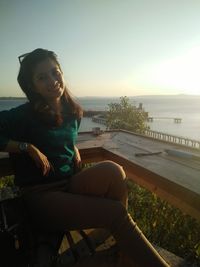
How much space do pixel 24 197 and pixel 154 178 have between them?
38.8 inches

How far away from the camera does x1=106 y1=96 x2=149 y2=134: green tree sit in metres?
18.5

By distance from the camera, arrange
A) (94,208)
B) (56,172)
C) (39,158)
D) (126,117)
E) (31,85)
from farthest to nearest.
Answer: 1. (126,117)
2. (31,85)
3. (56,172)
4. (39,158)
5. (94,208)

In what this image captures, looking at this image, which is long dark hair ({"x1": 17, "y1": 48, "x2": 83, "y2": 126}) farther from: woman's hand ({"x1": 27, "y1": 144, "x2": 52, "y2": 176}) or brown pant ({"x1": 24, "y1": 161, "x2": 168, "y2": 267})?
brown pant ({"x1": 24, "y1": 161, "x2": 168, "y2": 267})

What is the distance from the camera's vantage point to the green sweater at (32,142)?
1783 mm

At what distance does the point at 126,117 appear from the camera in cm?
1884

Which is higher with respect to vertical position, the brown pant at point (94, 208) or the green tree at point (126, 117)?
the brown pant at point (94, 208)

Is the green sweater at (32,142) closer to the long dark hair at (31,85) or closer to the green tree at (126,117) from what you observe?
the long dark hair at (31,85)

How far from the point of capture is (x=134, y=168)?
225cm

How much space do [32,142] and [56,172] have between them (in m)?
0.30

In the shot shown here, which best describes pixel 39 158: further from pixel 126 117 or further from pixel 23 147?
pixel 126 117

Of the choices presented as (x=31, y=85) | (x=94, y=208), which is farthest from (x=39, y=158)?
(x=31, y=85)

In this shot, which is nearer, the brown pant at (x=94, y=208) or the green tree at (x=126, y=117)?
the brown pant at (x=94, y=208)

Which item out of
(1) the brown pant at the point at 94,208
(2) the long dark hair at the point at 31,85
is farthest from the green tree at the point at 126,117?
(1) the brown pant at the point at 94,208

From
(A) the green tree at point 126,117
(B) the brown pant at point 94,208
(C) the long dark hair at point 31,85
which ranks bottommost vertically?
(A) the green tree at point 126,117
